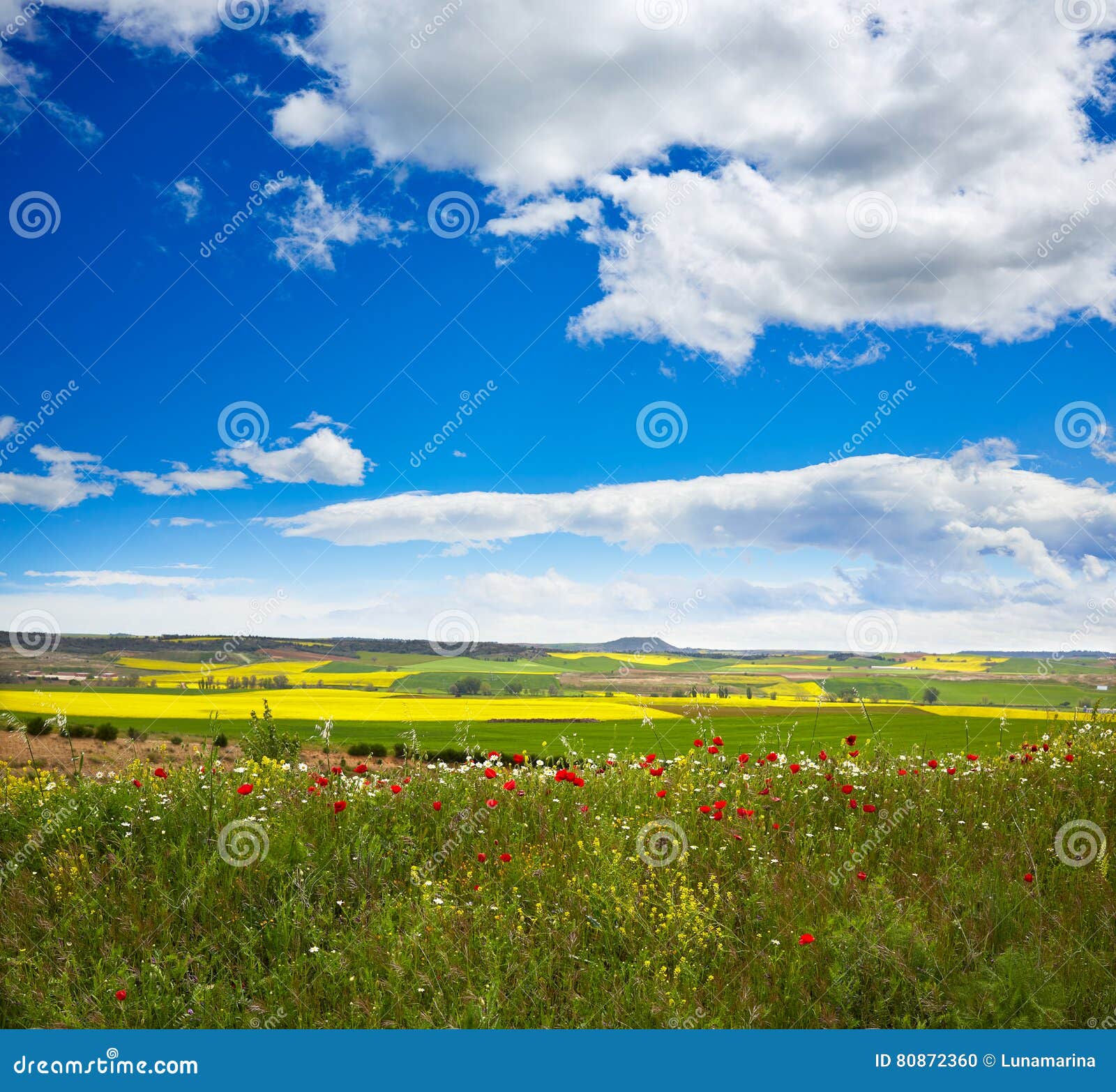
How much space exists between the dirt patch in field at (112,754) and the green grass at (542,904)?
2.91 feet

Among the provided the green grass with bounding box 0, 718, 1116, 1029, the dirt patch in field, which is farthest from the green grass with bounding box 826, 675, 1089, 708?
the dirt patch in field

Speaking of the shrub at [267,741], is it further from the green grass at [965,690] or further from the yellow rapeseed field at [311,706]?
the green grass at [965,690]

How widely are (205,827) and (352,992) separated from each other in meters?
2.64

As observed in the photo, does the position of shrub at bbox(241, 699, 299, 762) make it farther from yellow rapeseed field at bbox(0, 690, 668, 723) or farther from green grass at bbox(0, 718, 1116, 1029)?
green grass at bbox(0, 718, 1116, 1029)

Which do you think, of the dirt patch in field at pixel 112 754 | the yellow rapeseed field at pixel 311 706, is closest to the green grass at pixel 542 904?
the dirt patch in field at pixel 112 754

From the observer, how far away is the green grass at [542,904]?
14.1ft

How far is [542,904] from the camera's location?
17.1 feet

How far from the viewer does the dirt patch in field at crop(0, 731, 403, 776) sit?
855 centimetres

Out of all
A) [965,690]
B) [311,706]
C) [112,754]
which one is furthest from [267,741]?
[965,690]

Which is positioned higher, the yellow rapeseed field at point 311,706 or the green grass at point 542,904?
the yellow rapeseed field at point 311,706

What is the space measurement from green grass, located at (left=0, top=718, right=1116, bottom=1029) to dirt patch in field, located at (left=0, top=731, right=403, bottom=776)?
89 centimetres

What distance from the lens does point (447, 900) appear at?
18.2 feet

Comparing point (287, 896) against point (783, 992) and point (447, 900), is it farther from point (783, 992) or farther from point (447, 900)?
point (783, 992)

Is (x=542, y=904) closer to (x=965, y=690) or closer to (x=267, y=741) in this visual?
(x=267, y=741)
